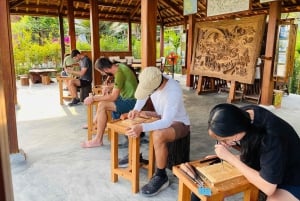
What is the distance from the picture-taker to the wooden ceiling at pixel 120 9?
786 cm

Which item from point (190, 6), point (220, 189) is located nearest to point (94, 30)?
point (190, 6)

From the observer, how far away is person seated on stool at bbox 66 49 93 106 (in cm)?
542

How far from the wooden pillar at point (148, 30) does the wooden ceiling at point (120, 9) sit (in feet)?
16.0

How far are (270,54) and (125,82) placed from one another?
350 centimetres

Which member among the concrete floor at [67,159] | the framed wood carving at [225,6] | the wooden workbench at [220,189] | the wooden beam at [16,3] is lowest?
the concrete floor at [67,159]

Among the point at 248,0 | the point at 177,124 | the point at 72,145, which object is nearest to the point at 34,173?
the point at 72,145

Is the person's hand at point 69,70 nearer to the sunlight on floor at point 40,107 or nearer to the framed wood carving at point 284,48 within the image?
the sunlight on floor at point 40,107

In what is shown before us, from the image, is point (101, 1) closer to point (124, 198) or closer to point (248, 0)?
point (248, 0)

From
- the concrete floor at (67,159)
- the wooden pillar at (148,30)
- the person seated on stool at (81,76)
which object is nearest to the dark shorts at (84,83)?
the person seated on stool at (81,76)

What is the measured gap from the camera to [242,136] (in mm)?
1282

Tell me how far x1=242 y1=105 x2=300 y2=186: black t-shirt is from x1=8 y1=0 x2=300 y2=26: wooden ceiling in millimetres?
6623

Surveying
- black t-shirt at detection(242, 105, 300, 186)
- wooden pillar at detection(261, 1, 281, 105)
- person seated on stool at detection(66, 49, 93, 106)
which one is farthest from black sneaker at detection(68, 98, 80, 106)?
black t-shirt at detection(242, 105, 300, 186)

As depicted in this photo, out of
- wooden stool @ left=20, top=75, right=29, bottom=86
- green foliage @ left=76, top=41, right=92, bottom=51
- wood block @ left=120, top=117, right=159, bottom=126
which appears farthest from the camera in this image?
green foliage @ left=76, top=41, right=92, bottom=51

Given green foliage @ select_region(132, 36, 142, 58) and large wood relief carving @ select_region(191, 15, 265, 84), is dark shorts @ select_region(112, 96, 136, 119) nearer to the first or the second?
large wood relief carving @ select_region(191, 15, 265, 84)
